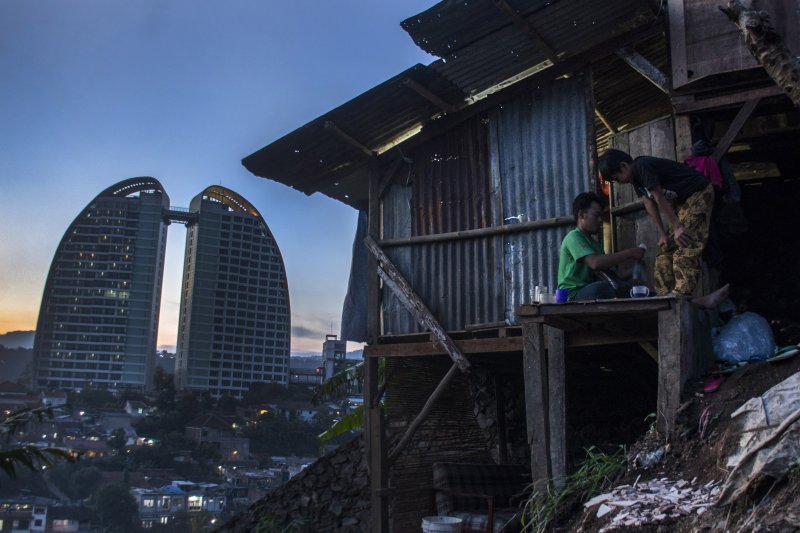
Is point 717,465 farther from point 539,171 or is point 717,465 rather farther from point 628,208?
point 539,171

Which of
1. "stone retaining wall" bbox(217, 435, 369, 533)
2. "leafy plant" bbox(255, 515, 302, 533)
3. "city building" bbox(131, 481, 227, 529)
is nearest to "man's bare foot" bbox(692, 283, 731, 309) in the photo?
"stone retaining wall" bbox(217, 435, 369, 533)

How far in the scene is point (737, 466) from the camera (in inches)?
128

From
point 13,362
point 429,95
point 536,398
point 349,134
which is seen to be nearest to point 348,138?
point 349,134

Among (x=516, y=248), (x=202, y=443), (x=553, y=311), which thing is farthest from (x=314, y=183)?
(x=202, y=443)

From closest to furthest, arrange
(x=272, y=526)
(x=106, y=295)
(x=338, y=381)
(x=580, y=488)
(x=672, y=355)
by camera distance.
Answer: (x=580, y=488) → (x=672, y=355) → (x=272, y=526) → (x=338, y=381) → (x=106, y=295)

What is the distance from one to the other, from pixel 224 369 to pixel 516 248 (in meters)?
46.0

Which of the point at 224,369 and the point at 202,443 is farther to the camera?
the point at 224,369

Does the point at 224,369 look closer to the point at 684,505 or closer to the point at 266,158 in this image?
the point at 266,158

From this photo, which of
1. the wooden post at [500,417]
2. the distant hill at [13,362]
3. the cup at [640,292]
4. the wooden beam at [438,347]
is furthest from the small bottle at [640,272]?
the distant hill at [13,362]

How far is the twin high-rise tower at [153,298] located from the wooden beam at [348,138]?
42151mm

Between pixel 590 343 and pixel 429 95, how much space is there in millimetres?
3341

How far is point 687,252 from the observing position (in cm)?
553

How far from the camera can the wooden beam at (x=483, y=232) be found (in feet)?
24.1

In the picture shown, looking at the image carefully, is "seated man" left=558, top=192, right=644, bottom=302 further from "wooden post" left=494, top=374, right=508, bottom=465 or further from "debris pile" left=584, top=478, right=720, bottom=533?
"wooden post" left=494, top=374, right=508, bottom=465
